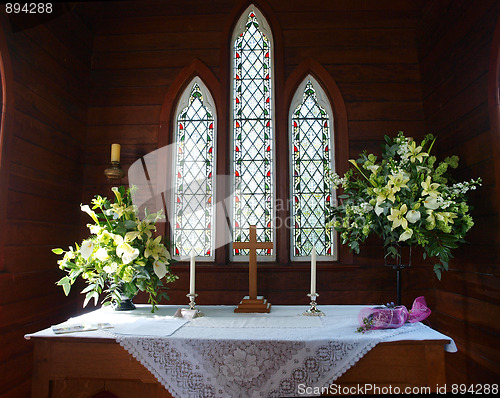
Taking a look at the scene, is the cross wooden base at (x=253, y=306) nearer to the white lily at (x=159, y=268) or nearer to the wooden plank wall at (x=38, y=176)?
the white lily at (x=159, y=268)

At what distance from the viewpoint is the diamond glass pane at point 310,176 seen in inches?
118

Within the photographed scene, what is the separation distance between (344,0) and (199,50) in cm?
129

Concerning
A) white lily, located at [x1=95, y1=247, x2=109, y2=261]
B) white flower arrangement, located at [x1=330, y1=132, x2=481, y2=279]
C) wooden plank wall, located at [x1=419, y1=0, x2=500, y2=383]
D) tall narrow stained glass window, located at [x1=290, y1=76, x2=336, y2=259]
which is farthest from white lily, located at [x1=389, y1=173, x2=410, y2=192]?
white lily, located at [x1=95, y1=247, x2=109, y2=261]

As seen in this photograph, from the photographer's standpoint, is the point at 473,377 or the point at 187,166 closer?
the point at 473,377

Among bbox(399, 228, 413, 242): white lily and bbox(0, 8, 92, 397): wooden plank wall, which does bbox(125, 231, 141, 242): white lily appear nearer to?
bbox(0, 8, 92, 397): wooden plank wall

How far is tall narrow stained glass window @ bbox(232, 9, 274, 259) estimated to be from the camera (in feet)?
9.95

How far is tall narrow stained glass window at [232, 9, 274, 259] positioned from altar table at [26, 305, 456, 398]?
144cm

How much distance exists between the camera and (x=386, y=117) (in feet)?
9.95

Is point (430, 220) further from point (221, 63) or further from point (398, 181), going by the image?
point (221, 63)

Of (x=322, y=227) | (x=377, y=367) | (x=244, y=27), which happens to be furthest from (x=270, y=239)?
(x=244, y=27)

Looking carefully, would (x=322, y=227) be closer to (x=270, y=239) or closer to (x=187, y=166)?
(x=270, y=239)

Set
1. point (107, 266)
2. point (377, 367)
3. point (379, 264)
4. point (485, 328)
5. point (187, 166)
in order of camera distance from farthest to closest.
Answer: point (187, 166), point (379, 264), point (485, 328), point (107, 266), point (377, 367)

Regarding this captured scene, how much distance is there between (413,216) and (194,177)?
5.75 feet

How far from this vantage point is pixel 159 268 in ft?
6.79
